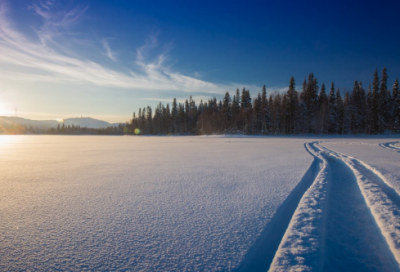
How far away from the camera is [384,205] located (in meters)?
3.01

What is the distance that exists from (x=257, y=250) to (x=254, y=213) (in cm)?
85

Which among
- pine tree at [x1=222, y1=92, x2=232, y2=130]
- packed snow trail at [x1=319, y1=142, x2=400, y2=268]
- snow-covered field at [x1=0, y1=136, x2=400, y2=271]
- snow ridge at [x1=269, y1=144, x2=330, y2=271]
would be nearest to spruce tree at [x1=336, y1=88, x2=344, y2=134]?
pine tree at [x1=222, y1=92, x2=232, y2=130]

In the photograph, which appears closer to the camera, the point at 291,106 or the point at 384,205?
the point at 384,205

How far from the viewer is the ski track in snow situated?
1.79 meters

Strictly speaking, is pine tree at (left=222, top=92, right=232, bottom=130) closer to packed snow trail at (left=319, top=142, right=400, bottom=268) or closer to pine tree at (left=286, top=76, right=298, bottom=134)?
pine tree at (left=286, top=76, right=298, bottom=134)

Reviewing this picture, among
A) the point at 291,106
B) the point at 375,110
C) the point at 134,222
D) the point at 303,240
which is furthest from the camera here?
the point at 291,106

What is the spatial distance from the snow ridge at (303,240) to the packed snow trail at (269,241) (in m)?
0.07

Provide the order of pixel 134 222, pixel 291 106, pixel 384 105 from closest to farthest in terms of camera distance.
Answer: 1. pixel 134 222
2. pixel 384 105
3. pixel 291 106

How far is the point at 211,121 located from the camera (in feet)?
176

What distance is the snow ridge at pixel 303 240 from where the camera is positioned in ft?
5.63

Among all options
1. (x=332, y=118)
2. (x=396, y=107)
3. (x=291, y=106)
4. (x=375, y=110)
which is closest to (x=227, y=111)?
(x=291, y=106)

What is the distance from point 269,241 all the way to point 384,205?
237 cm

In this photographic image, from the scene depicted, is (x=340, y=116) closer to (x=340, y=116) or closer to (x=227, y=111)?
(x=340, y=116)

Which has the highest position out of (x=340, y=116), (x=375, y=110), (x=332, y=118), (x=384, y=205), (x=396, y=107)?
(x=396, y=107)
